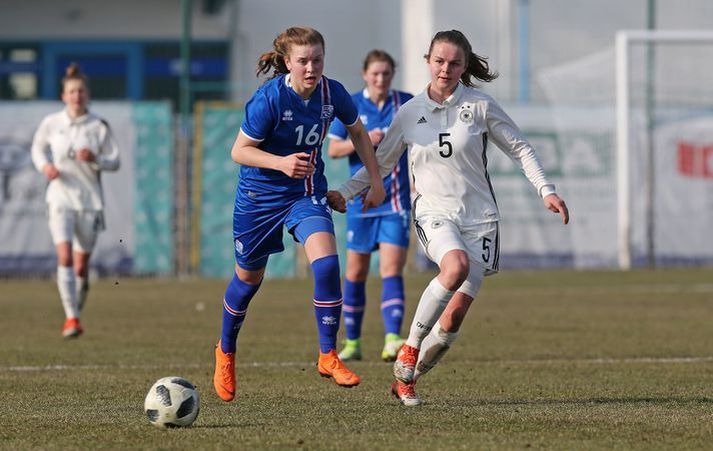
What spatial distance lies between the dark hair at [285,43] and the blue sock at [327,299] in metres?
1.13

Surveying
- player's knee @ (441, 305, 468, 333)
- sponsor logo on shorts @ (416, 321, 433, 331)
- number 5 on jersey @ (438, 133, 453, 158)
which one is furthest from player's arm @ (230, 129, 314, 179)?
player's knee @ (441, 305, 468, 333)

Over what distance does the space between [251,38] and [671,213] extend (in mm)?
9660

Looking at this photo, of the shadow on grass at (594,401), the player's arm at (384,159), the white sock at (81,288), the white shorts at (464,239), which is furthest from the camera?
the white sock at (81,288)

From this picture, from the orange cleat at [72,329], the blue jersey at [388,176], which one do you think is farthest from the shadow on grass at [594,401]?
the orange cleat at [72,329]

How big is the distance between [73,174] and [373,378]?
462 cm

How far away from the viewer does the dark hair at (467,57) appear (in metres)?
7.86

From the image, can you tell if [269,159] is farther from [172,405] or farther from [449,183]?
[172,405]

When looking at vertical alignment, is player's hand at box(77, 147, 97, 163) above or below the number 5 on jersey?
above

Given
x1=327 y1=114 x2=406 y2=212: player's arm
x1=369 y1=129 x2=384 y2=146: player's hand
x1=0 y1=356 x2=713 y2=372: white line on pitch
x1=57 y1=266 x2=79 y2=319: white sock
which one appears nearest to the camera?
x1=327 y1=114 x2=406 y2=212: player's arm

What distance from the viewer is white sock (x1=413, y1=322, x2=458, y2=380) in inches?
310

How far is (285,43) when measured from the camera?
25.2ft

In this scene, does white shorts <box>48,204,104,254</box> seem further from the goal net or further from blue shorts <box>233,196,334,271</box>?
the goal net

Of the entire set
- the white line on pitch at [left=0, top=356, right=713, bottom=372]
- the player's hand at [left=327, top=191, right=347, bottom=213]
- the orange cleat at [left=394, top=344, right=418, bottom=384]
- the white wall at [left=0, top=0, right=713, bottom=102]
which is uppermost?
the white wall at [left=0, top=0, right=713, bottom=102]

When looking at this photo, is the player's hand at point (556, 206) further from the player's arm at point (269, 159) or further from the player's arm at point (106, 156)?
the player's arm at point (106, 156)
